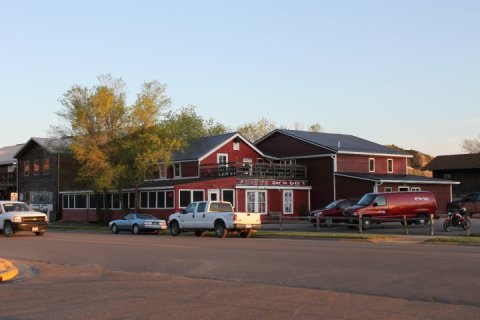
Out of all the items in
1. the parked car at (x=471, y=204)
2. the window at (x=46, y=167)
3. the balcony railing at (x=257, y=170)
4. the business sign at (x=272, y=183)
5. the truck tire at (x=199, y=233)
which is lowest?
the truck tire at (x=199, y=233)

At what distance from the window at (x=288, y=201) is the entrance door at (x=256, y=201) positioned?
201 centimetres

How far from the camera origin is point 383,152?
56.3 meters

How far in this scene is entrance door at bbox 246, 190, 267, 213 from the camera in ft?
164

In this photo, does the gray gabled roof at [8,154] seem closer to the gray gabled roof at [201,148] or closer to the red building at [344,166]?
the gray gabled roof at [201,148]

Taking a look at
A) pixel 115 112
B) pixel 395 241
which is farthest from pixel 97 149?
pixel 395 241

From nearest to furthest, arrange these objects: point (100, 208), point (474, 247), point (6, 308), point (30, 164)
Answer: point (6, 308) → point (474, 247) → point (100, 208) → point (30, 164)

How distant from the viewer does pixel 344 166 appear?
2093 inches

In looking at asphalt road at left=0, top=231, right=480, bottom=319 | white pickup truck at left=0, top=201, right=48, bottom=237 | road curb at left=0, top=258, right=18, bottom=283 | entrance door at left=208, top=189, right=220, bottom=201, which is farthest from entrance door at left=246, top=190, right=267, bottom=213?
road curb at left=0, top=258, right=18, bottom=283

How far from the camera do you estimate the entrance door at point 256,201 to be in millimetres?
50062

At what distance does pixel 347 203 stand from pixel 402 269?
23999mm

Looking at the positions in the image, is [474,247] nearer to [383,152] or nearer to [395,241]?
[395,241]

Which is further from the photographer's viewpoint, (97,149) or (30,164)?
(30,164)

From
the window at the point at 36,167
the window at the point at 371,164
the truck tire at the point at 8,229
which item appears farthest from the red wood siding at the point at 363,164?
the window at the point at 36,167

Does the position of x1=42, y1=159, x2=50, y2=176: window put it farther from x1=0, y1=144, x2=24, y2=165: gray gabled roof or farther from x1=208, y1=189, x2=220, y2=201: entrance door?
x1=208, y1=189, x2=220, y2=201: entrance door
